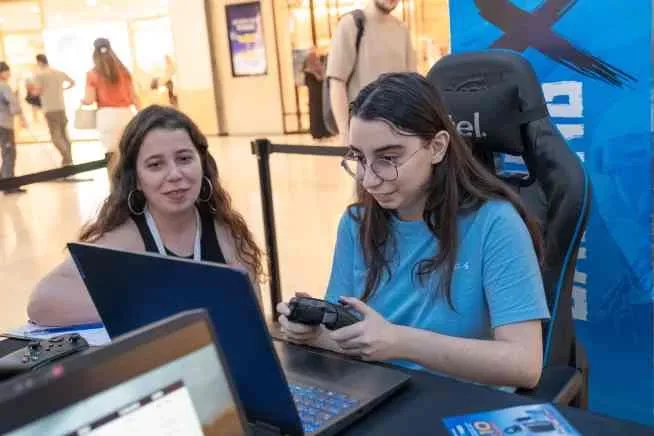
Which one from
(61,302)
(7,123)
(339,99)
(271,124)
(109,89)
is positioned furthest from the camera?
(271,124)

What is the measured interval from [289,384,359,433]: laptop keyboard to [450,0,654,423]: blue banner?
1411mm

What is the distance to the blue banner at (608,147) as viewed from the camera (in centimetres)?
210

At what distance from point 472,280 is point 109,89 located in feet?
19.6

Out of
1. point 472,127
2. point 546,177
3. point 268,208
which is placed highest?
point 472,127

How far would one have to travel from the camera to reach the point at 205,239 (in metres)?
1.78

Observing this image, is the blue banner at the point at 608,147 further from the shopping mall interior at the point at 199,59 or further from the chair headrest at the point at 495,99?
the shopping mall interior at the point at 199,59

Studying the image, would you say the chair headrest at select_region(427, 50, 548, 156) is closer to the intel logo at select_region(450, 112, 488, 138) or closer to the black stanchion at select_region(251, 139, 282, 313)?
the intel logo at select_region(450, 112, 488, 138)

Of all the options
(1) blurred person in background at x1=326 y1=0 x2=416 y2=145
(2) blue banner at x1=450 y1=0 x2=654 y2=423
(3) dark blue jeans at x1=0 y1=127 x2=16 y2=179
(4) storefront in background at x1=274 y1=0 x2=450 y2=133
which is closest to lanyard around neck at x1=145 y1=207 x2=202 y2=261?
(2) blue banner at x1=450 y1=0 x2=654 y2=423

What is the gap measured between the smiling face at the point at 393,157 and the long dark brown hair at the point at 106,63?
5757 millimetres

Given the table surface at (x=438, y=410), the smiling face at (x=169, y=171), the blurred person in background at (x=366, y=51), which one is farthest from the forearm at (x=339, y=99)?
the table surface at (x=438, y=410)

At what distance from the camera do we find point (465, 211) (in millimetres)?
1385

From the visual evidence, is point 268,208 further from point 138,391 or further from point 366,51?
point 138,391

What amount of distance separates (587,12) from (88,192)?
6083 millimetres

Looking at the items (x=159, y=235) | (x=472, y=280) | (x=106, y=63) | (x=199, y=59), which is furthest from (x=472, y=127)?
(x=199, y=59)
